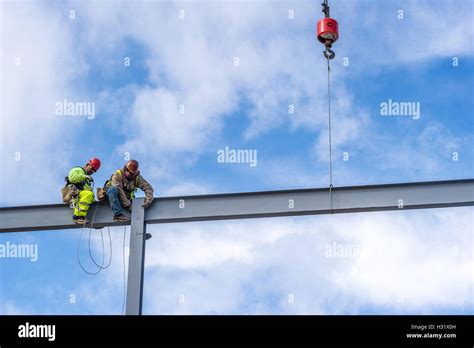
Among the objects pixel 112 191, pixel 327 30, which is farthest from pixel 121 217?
pixel 327 30

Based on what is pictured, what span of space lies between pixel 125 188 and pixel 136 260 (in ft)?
4.69

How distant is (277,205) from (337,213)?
1.05 metres

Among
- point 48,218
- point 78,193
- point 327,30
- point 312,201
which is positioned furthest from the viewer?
point 48,218

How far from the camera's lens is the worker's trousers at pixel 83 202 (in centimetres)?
1373

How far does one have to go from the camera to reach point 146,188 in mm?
13836

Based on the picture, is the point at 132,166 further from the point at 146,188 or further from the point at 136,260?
the point at 136,260

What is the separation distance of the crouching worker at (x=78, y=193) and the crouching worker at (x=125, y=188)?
0.36 metres

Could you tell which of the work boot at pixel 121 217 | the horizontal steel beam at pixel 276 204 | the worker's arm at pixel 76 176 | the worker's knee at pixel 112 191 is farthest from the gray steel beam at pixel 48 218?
the worker's arm at pixel 76 176

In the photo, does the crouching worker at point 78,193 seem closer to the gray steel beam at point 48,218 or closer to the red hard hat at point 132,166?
the gray steel beam at point 48,218

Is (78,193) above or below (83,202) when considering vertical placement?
above

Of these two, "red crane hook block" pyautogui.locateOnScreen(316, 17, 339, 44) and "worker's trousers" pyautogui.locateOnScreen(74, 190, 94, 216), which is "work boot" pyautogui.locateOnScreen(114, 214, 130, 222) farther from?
"red crane hook block" pyautogui.locateOnScreen(316, 17, 339, 44)

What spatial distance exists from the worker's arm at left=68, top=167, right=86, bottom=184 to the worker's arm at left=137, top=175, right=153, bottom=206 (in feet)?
3.29
